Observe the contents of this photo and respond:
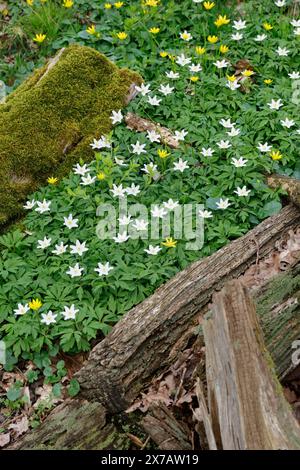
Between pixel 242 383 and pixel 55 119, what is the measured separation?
2.96 metres

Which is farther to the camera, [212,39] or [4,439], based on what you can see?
[212,39]

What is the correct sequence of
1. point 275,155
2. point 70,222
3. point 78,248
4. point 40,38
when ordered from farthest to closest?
point 40,38
point 275,155
point 70,222
point 78,248

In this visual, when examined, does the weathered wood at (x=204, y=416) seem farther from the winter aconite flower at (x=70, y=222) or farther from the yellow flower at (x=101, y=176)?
the yellow flower at (x=101, y=176)

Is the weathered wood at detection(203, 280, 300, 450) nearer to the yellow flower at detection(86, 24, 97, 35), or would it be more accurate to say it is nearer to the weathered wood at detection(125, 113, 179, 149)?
the weathered wood at detection(125, 113, 179, 149)

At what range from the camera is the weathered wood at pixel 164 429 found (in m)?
3.32

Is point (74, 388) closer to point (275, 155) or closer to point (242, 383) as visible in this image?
point (242, 383)

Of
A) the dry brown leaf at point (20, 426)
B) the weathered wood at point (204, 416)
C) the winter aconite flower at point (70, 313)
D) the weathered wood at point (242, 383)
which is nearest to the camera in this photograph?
the weathered wood at point (242, 383)

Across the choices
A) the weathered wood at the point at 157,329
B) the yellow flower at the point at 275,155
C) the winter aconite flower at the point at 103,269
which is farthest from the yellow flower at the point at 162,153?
the winter aconite flower at the point at 103,269

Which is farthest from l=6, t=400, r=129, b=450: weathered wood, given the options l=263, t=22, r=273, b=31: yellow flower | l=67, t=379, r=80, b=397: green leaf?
l=263, t=22, r=273, b=31: yellow flower

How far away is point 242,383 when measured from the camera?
9.57ft

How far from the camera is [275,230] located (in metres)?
4.49

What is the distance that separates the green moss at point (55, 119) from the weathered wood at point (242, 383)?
2.28 meters

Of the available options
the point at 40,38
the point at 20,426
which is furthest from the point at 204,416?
the point at 40,38

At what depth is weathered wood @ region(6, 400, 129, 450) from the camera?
3393mm
